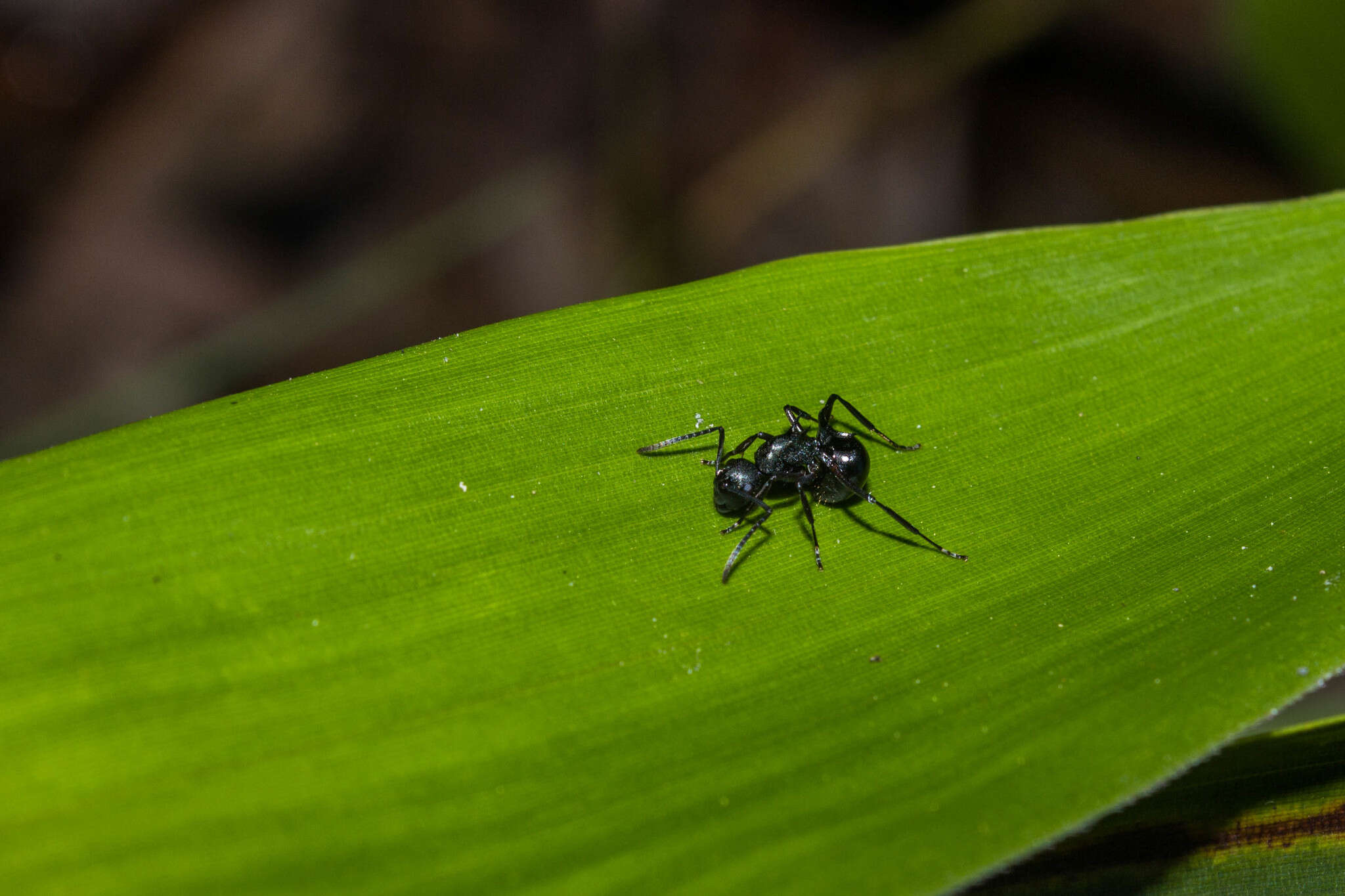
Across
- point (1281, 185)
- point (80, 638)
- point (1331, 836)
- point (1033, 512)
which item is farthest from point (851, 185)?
point (80, 638)

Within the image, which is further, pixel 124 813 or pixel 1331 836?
pixel 1331 836

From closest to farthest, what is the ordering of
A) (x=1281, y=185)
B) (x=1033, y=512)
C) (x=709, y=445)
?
(x=1033, y=512)
(x=709, y=445)
(x=1281, y=185)

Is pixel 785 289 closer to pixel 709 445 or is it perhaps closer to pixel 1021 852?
pixel 709 445

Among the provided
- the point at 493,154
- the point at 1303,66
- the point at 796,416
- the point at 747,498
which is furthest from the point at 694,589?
the point at 493,154

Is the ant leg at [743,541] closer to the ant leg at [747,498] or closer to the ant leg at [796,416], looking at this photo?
the ant leg at [747,498]

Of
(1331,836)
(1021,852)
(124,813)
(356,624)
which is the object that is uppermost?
(356,624)

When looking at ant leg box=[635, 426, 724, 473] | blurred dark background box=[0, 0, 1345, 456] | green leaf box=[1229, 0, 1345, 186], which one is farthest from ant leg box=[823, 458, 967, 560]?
blurred dark background box=[0, 0, 1345, 456]

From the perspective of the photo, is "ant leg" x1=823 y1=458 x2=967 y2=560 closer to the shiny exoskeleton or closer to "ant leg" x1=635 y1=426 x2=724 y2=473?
the shiny exoskeleton
